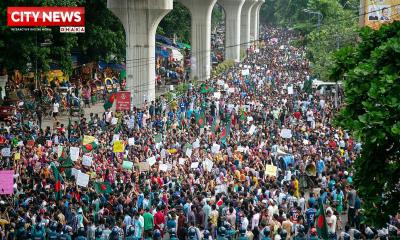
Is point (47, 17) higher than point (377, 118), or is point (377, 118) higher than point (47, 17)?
point (47, 17)

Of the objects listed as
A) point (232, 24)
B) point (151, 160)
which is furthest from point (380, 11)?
point (232, 24)

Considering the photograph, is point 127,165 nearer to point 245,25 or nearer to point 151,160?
point 151,160

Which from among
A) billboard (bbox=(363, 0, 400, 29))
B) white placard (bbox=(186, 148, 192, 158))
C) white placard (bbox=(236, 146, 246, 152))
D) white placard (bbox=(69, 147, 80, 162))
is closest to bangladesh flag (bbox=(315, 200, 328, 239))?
white placard (bbox=(186, 148, 192, 158))

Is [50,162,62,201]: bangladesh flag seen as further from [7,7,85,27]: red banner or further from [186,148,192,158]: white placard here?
[7,7,85,27]: red banner

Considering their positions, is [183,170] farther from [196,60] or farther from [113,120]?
[196,60]

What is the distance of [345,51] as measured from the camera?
52.7 ft

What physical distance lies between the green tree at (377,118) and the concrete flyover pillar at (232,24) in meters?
56.6

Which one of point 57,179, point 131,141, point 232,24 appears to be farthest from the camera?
point 232,24

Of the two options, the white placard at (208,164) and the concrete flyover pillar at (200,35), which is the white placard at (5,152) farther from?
the concrete flyover pillar at (200,35)

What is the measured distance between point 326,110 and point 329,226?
19302mm

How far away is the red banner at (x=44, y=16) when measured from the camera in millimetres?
37250

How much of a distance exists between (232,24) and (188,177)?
Result: 4965 centimetres

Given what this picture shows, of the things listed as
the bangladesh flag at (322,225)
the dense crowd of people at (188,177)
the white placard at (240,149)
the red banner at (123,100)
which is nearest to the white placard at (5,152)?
the dense crowd of people at (188,177)

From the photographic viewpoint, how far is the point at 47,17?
3853 centimetres
